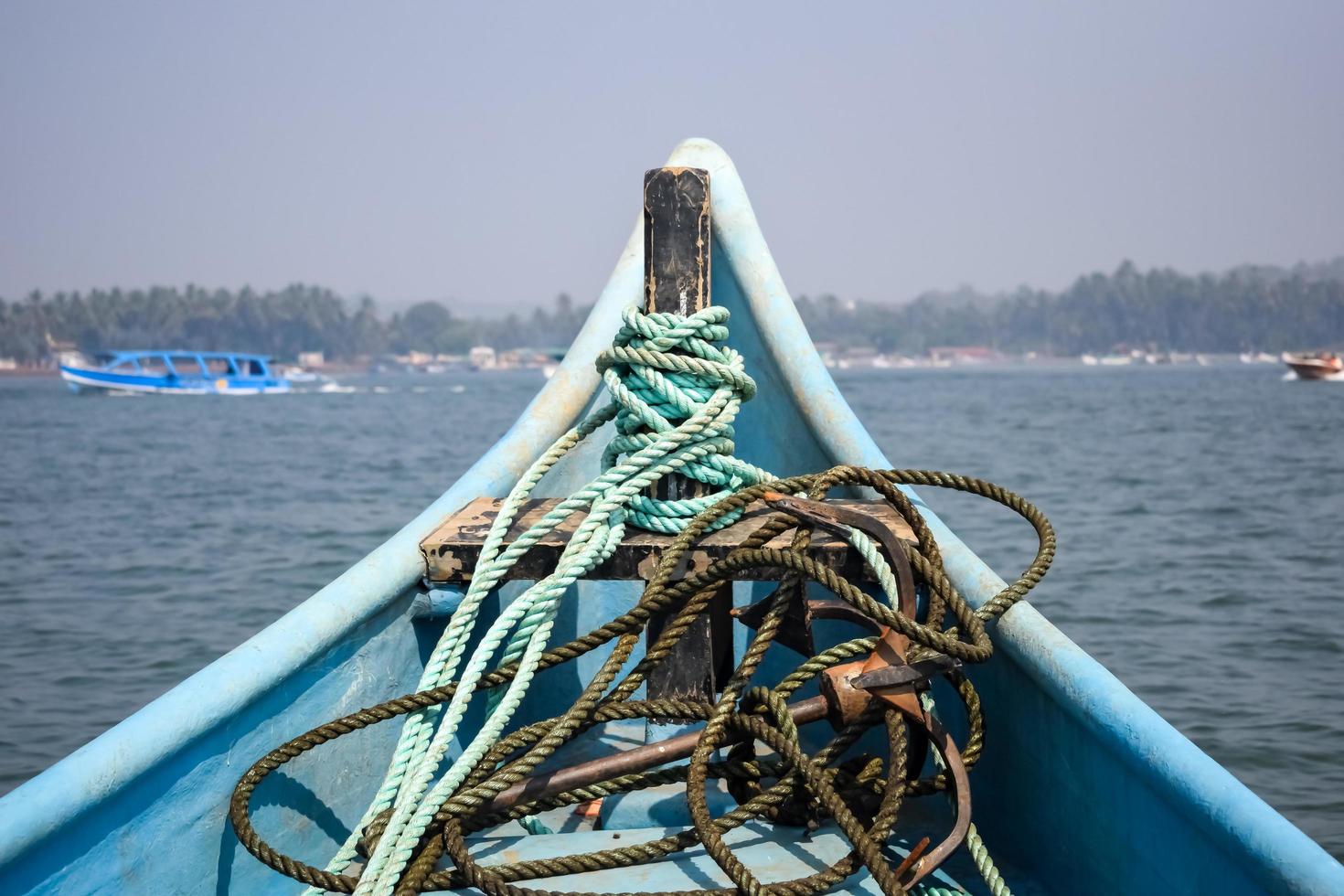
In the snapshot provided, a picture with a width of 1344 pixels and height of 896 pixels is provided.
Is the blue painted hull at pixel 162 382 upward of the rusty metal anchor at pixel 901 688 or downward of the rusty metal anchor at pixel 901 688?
downward

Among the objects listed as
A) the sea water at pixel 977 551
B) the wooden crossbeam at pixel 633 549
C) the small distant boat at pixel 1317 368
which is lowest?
the sea water at pixel 977 551

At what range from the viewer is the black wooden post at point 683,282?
2.35 meters

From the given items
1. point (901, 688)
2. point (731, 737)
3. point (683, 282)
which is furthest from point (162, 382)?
point (901, 688)

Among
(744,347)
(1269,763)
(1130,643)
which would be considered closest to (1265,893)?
(744,347)

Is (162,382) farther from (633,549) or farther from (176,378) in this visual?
(633,549)

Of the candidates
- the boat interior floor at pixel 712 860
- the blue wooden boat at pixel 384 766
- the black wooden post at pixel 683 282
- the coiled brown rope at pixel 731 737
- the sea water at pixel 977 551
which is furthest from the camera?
the sea water at pixel 977 551

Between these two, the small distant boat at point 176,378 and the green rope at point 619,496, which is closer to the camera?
the green rope at point 619,496

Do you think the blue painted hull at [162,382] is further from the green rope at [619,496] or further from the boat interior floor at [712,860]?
the boat interior floor at [712,860]

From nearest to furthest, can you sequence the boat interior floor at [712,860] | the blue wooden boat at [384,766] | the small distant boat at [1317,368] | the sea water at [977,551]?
the blue wooden boat at [384,766], the boat interior floor at [712,860], the sea water at [977,551], the small distant boat at [1317,368]

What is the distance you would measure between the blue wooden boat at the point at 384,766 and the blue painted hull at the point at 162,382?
5133 cm

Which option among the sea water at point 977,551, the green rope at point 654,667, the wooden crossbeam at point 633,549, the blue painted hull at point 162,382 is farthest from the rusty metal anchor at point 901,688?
the blue painted hull at point 162,382

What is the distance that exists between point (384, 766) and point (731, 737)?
761 mm

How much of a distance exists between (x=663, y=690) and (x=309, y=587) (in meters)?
7.22

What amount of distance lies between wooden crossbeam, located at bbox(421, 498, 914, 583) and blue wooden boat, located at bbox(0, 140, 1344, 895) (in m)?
0.09
